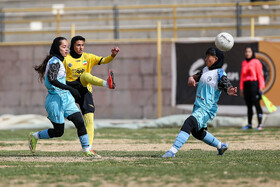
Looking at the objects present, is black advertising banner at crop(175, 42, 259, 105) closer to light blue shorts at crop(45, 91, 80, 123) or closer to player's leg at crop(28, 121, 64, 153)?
player's leg at crop(28, 121, 64, 153)

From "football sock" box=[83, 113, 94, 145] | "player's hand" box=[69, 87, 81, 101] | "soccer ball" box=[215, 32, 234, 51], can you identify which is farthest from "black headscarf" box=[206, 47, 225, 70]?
"football sock" box=[83, 113, 94, 145]

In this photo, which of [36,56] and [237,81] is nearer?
[237,81]

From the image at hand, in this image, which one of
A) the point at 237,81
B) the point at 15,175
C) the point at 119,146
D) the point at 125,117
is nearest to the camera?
the point at 15,175

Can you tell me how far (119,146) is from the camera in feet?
41.2

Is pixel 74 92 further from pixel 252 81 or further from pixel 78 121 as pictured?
pixel 252 81

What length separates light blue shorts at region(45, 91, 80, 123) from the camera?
9820mm

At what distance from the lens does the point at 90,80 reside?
33.0 ft

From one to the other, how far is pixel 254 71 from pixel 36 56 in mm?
7948

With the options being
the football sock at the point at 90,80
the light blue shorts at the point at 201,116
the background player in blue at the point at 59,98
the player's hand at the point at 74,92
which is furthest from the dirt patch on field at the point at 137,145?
the light blue shorts at the point at 201,116

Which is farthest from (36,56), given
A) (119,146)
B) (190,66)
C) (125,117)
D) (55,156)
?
(55,156)

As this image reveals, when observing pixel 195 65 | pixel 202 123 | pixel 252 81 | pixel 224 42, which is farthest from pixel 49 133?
pixel 195 65

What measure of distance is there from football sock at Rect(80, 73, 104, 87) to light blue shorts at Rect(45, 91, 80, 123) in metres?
0.44

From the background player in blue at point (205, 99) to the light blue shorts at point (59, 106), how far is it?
1683mm

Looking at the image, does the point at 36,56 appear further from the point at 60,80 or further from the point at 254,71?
the point at 60,80
